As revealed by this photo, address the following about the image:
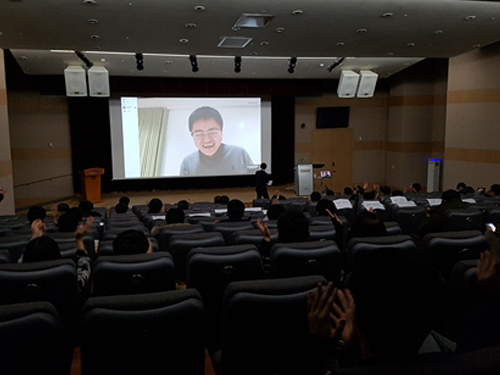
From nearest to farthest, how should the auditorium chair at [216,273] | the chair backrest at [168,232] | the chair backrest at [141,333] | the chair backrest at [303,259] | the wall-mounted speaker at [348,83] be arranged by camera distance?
1. the chair backrest at [141,333]
2. the auditorium chair at [216,273]
3. the chair backrest at [303,259]
4. the chair backrest at [168,232]
5. the wall-mounted speaker at [348,83]

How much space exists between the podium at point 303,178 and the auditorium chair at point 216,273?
415 inches

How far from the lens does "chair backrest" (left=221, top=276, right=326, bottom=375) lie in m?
1.73

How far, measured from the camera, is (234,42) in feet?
29.7

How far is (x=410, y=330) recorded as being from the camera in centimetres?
106

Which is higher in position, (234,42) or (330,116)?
(234,42)

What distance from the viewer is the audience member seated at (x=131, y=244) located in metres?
2.94

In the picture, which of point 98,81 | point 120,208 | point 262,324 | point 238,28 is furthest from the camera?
point 98,81

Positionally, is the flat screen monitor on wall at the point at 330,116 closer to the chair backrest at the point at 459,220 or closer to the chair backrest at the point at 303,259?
the chair backrest at the point at 459,220

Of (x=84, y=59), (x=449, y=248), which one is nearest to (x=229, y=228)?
(x=449, y=248)

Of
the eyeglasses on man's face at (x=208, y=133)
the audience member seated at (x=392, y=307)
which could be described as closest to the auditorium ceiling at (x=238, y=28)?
the eyeglasses on man's face at (x=208, y=133)

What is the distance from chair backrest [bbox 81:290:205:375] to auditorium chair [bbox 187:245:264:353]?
0.78 meters

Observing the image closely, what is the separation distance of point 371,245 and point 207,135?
12276 mm

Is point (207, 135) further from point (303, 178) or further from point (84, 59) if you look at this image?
point (84, 59)

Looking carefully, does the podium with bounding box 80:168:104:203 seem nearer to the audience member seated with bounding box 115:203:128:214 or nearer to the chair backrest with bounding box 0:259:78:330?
the audience member seated with bounding box 115:203:128:214
